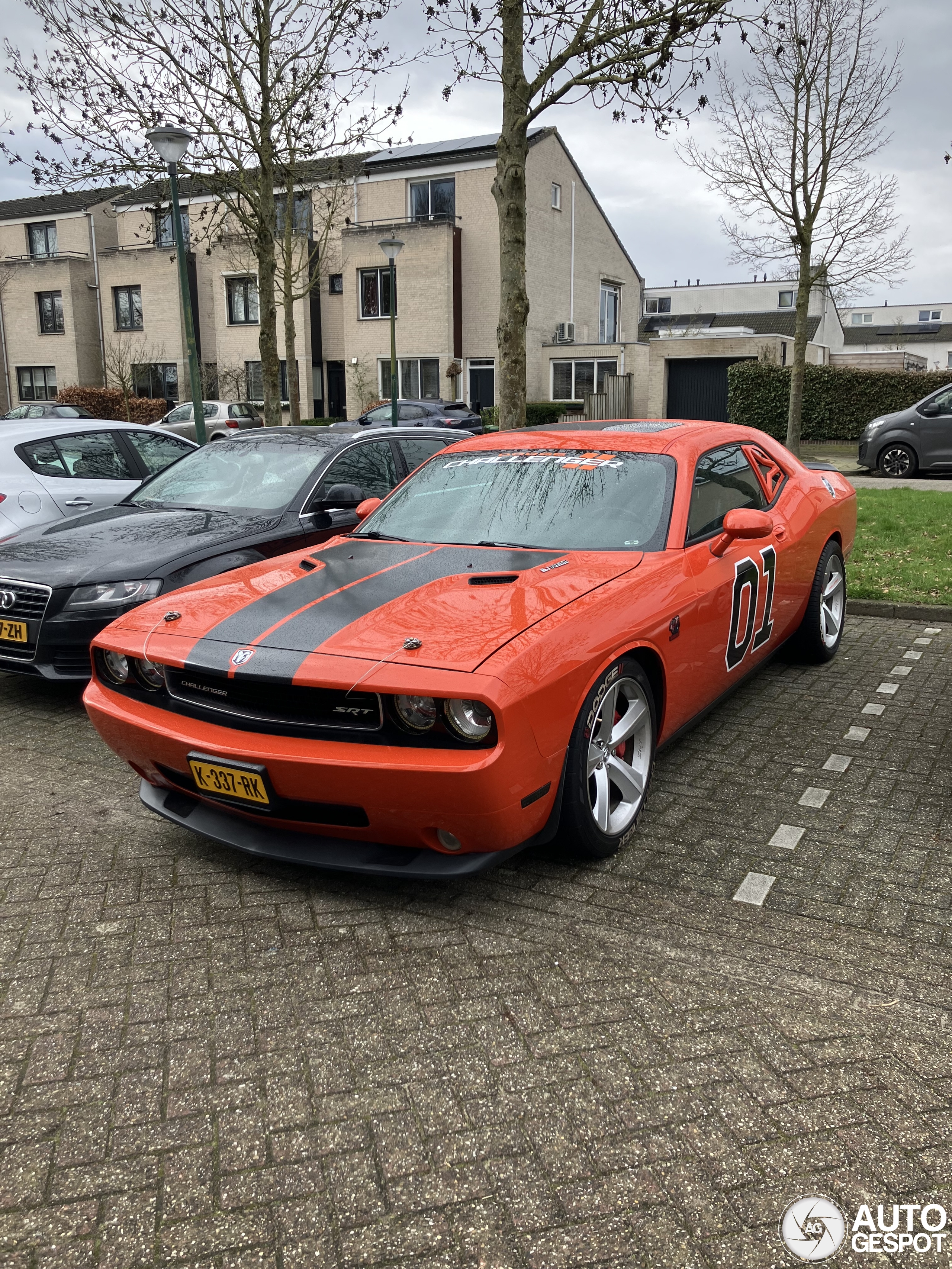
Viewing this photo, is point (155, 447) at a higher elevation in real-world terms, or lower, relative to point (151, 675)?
higher

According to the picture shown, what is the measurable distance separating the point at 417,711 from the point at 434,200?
113 ft

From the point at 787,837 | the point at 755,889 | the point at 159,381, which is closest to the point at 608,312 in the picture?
the point at 159,381

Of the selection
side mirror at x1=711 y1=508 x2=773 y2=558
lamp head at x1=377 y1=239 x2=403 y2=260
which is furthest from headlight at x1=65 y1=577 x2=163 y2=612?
lamp head at x1=377 y1=239 x2=403 y2=260

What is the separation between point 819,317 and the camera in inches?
1646

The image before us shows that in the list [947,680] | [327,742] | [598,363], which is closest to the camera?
[327,742]

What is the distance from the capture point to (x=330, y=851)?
3.22 meters

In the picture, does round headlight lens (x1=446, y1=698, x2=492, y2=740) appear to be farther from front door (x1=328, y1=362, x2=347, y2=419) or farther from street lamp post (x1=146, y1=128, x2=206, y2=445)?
front door (x1=328, y1=362, x2=347, y2=419)

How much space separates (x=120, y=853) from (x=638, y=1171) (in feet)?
7.91

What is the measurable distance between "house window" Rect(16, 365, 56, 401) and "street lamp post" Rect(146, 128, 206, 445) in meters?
33.0

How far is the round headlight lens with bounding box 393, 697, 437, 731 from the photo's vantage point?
9.71ft

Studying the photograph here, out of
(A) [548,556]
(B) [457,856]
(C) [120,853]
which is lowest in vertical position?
(C) [120,853]

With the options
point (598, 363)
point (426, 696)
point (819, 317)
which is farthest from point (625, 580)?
point (819, 317)

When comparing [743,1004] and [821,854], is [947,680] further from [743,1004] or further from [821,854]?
[743,1004]

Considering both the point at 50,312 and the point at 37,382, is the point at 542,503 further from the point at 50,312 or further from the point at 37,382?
the point at 37,382
